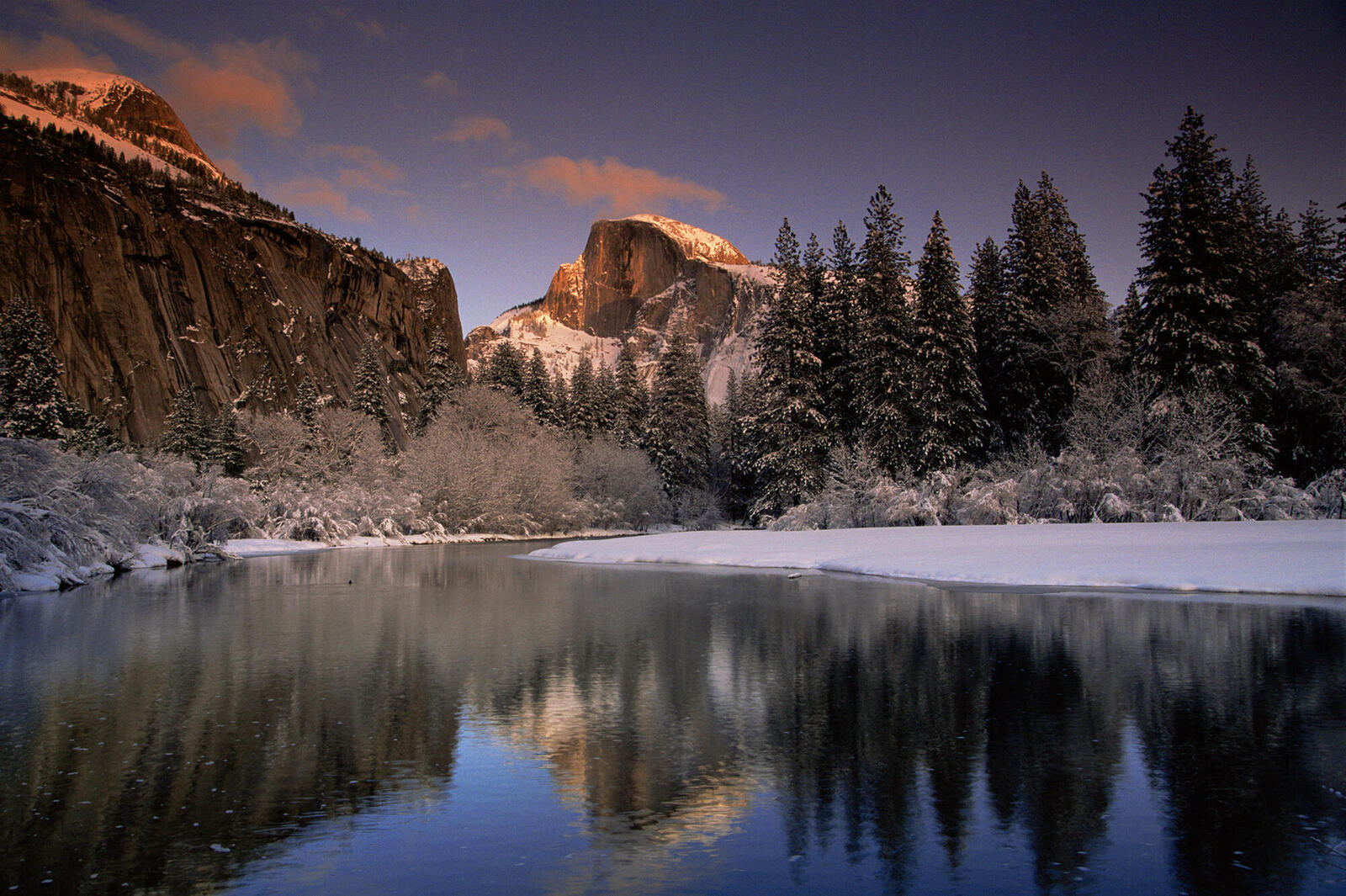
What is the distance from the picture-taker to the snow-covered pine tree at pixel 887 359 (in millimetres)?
39031

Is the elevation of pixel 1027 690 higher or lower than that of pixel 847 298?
lower

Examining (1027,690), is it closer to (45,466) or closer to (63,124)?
(45,466)

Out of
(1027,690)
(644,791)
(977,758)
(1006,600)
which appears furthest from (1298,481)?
(644,791)

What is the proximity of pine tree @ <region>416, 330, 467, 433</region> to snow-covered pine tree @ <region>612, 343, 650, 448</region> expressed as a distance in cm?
1364

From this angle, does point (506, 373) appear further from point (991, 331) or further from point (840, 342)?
point (991, 331)

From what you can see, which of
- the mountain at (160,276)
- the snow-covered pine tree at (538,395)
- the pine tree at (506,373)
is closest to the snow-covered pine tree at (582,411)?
the snow-covered pine tree at (538,395)

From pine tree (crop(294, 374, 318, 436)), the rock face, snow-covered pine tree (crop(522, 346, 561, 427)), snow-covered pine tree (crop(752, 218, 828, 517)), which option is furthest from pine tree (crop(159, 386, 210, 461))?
snow-covered pine tree (crop(752, 218, 828, 517))

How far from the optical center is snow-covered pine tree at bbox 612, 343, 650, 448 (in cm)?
7119

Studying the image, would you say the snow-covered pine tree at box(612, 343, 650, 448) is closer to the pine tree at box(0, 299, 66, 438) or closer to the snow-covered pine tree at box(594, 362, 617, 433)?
the snow-covered pine tree at box(594, 362, 617, 433)

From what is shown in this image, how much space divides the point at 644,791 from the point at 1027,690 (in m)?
4.86

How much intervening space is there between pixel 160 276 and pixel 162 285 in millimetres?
1057

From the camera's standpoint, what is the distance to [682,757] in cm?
672

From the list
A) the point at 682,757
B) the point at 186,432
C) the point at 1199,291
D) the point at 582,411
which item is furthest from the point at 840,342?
the point at 186,432

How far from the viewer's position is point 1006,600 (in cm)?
1670
